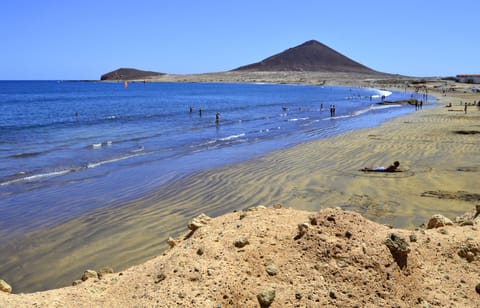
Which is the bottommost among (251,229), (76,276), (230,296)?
(76,276)

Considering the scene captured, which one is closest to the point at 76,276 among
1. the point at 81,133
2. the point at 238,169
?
the point at 238,169

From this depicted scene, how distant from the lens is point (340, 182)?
1395 centimetres

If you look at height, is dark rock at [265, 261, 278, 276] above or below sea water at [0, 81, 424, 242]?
above

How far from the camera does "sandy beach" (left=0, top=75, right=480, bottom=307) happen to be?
8664mm

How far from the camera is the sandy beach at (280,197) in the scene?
341 inches

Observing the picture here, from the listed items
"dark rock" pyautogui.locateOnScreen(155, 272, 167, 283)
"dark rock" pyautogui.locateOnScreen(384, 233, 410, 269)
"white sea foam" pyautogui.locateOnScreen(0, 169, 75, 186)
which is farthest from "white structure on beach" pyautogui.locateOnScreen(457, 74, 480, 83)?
"dark rock" pyautogui.locateOnScreen(155, 272, 167, 283)

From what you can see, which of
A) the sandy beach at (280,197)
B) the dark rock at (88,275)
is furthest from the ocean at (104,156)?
the dark rock at (88,275)

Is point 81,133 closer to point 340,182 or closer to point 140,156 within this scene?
point 140,156

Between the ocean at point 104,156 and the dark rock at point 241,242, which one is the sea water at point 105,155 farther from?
the dark rock at point 241,242

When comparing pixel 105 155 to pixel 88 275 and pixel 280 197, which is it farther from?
pixel 88 275

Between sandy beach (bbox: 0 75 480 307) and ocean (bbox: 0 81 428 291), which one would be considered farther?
ocean (bbox: 0 81 428 291)

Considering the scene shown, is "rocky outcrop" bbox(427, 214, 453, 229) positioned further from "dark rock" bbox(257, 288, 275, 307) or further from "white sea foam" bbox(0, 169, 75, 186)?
"white sea foam" bbox(0, 169, 75, 186)

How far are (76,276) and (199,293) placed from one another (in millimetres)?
3926

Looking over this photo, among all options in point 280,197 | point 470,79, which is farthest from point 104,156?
point 470,79
